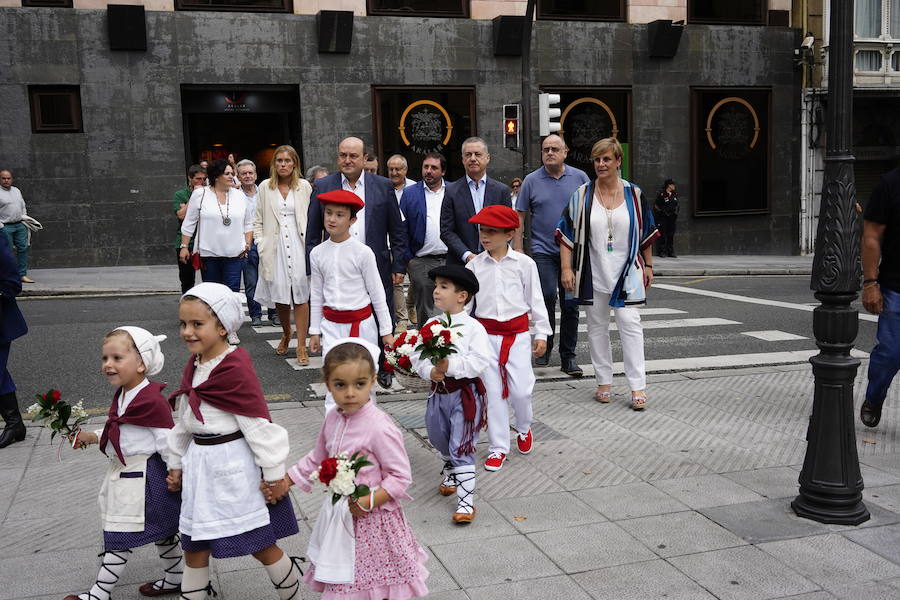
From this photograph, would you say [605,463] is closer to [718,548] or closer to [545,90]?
[718,548]

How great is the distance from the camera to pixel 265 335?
10609mm

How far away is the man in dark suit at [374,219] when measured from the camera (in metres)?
7.44

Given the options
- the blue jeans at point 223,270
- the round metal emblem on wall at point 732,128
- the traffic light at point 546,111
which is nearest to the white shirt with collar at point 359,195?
the blue jeans at point 223,270

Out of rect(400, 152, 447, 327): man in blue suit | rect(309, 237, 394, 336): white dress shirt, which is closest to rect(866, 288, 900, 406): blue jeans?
rect(309, 237, 394, 336): white dress shirt

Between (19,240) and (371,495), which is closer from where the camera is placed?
(371,495)

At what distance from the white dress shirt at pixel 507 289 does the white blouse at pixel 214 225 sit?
168 inches

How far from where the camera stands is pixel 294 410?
7023mm

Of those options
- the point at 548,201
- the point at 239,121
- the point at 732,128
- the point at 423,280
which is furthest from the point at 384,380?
the point at 732,128

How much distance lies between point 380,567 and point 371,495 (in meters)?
0.29

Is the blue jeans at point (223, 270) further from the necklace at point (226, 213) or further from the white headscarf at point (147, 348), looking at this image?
the white headscarf at point (147, 348)

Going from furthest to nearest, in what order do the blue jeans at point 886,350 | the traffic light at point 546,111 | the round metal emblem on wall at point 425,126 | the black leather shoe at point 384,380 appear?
the round metal emblem on wall at point 425,126, the traffic light at point 546,111, the black leather shoe at point 384,380, the blue jeans at point 886,350

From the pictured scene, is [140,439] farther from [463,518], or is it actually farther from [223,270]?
[223,270]

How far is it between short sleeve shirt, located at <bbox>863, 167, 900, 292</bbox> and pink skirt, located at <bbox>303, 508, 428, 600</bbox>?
3999 millimetres

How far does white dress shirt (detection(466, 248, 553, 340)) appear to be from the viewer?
575cm
